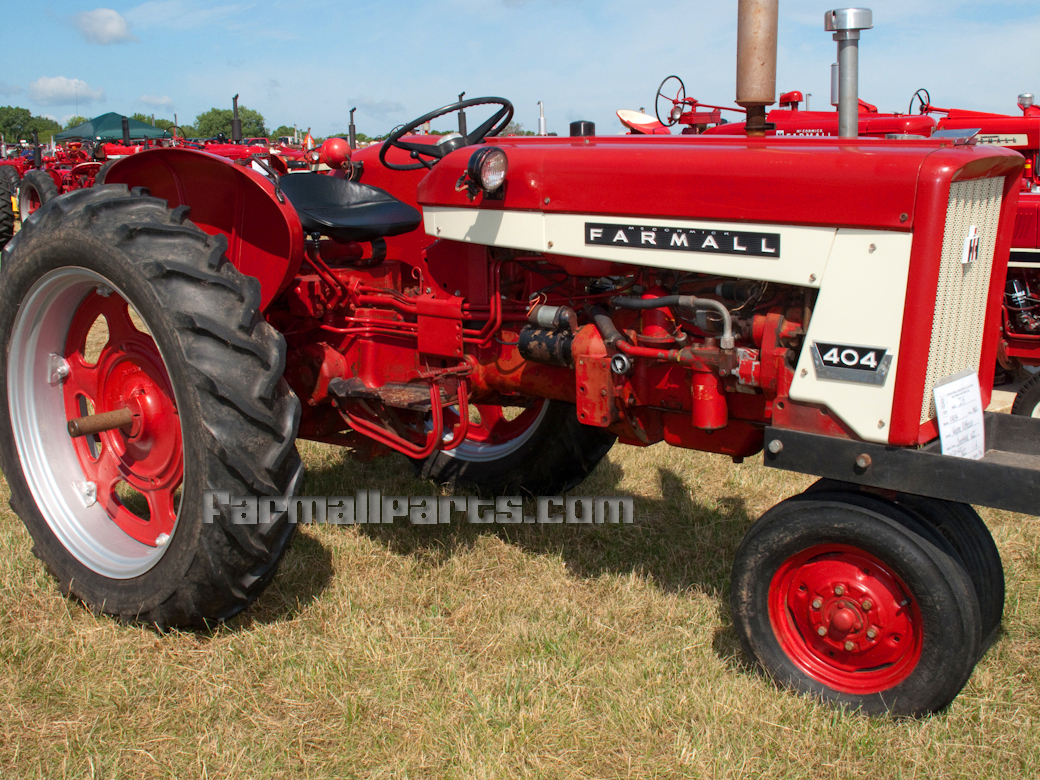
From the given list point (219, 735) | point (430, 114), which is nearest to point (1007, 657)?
point (219, 735)

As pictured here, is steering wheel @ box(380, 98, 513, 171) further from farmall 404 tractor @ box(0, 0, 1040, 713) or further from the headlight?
the headlight

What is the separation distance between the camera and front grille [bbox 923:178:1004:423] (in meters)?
2.07

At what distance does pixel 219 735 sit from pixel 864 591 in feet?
5.45

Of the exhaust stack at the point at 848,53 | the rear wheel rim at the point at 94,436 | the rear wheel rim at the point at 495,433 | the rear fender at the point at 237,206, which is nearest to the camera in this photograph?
the exhaust stack at the point at 848,53

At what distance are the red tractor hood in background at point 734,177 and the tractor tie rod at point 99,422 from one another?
119 cm

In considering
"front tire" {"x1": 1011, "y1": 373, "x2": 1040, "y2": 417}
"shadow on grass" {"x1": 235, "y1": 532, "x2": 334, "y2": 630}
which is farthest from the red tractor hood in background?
"front tire" {"x1": 1011, "y1": 373, "x2": 1040, "y2": 417}

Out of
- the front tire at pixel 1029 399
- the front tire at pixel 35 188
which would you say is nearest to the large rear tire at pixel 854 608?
the front tire at pixel 1029 399

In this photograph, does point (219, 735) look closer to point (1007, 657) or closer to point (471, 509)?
point (471, 509)

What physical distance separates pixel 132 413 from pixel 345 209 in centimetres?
101

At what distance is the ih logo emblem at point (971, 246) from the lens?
2.13 m

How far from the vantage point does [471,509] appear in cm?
364

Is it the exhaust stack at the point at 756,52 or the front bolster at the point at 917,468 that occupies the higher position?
the exhaust stack at the point at 756,52

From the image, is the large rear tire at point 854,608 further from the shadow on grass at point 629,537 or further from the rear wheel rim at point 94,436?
the rear wheel rim at point 94,436

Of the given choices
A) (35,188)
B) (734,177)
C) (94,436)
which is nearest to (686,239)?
(734,177)
